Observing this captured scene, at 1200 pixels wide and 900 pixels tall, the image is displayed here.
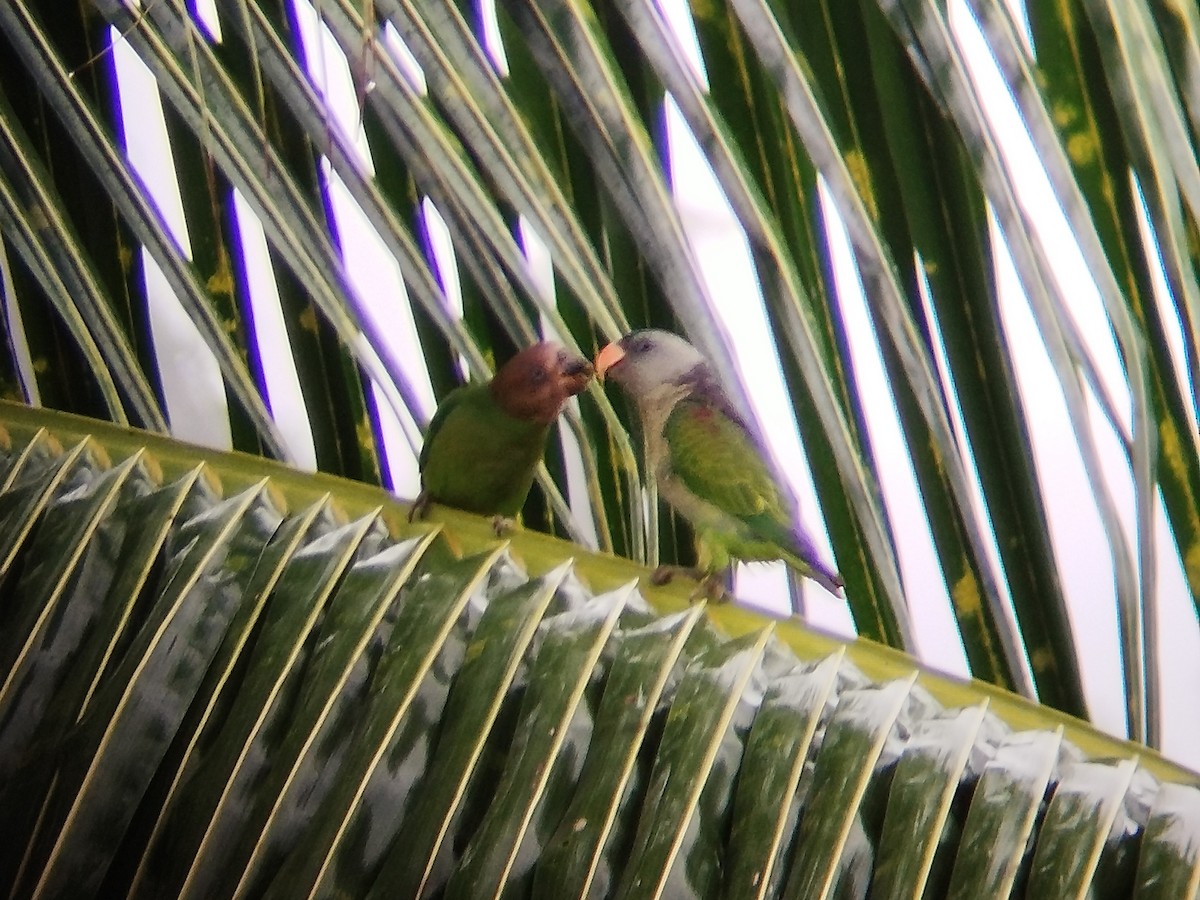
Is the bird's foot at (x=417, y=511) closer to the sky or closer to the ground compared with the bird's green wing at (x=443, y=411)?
closer to the ground

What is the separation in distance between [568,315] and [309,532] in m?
0.26

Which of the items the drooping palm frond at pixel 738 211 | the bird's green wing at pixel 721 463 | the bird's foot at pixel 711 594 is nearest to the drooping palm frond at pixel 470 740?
the bird's foot at pixel 711 594

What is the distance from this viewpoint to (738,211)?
1.66 feet

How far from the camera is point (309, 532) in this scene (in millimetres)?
564

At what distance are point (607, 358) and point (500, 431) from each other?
0.13 meters

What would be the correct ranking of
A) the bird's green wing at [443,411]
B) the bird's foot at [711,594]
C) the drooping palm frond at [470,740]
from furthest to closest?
1. the bird's green wing at [443,411]
2. the bird's foot at [711,594]
3. the drooping palm frond at [470,740]

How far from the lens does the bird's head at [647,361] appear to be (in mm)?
716

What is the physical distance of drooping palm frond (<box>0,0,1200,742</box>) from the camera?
473 millimetres

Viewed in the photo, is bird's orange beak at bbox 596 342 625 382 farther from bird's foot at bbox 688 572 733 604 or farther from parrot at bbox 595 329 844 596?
bird's foot at bbox 688 572 733 604

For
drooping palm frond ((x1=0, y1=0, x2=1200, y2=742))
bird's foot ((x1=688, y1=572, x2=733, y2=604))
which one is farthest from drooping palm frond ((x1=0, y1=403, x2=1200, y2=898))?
drooping palm frond ((x1=0, y1=0, x2=1200, y2=742))

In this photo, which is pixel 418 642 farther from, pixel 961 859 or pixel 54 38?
pixel 54 38

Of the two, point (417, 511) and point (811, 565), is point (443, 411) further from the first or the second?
point (811, 565)

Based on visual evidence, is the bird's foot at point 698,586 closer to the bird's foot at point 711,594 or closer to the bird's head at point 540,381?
the bird's foot at point 711,594

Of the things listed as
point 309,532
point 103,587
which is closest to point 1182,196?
point 309,532
